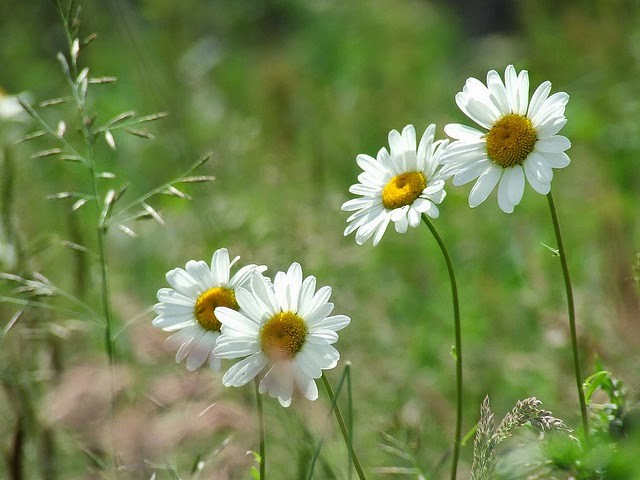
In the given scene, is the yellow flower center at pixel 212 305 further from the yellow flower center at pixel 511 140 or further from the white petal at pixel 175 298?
the yellow flower center at pixel 511 140

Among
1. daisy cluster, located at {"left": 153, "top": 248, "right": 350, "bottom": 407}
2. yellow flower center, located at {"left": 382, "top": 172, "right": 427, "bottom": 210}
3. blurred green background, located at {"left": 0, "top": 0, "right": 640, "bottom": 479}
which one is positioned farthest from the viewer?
blurred green background, located at {"left": 0, "top": 0, "right": 640, "bottom": 479}

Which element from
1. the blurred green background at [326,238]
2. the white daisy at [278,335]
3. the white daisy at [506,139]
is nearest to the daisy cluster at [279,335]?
the white daisy at [278,335]

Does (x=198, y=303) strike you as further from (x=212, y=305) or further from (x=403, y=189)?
(x=403, y=189)

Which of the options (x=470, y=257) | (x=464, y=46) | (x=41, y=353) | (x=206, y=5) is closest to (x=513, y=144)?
(x=41, y=353)

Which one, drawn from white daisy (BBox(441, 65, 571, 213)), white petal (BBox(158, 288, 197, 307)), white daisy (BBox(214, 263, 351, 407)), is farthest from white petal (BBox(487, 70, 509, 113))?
white petal (BBox(158, 288, 197, 307))

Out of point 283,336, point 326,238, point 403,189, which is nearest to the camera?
point 283,336

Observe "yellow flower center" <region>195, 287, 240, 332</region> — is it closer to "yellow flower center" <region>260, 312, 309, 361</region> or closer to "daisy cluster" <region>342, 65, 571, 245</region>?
"yellow flower center" <region>260, 312, 309, 361</region>

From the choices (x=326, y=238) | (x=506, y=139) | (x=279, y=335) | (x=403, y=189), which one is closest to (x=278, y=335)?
(x=279, y=335)
